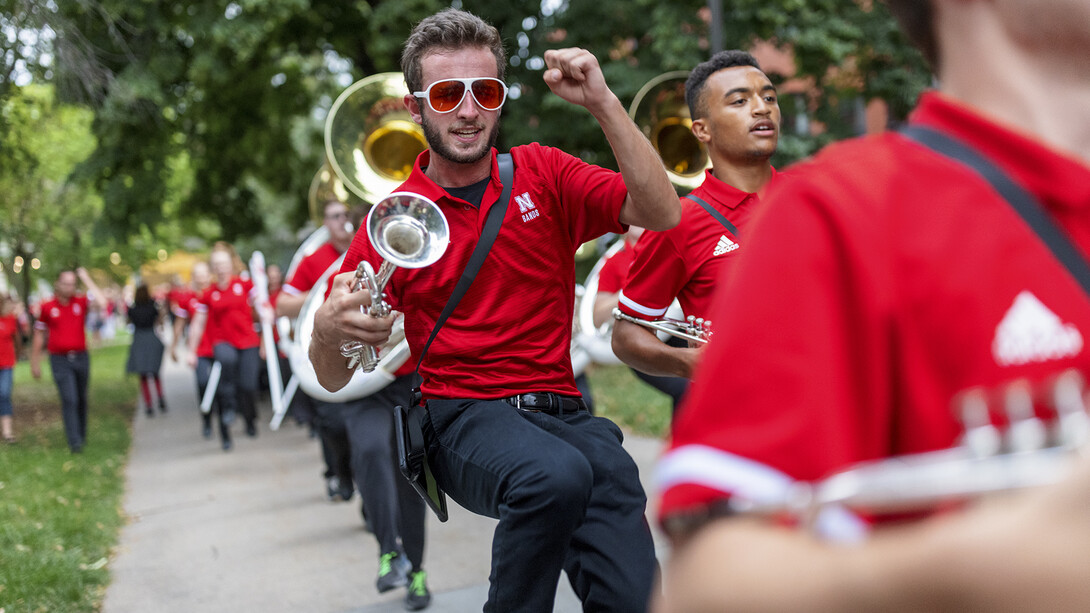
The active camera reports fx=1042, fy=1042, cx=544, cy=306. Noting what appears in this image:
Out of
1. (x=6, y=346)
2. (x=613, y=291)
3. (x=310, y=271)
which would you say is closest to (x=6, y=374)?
(x=6, y=346)

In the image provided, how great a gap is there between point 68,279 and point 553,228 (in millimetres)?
10506

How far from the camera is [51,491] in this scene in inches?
350

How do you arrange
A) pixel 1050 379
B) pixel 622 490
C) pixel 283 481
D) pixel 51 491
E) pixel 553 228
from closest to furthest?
pixel 1050 379
pixel 622 490
pixel 553 228
pixel 51 491
pixel 283 481

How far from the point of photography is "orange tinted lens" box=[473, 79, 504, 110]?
3.30 metres

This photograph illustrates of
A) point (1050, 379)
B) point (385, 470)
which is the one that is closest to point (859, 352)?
point (1050, 379)

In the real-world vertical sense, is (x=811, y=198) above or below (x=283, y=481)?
above

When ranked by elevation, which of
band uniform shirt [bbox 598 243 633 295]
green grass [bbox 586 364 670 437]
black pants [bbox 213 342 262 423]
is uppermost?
band uniform shirt [bbox 598 243 633 295]

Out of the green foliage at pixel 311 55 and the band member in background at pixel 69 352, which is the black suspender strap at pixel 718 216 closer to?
the green foliage at pixel 311 55

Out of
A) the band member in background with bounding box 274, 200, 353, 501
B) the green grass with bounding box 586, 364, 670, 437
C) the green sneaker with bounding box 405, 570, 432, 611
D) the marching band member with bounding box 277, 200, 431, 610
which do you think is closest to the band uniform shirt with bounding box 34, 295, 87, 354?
the band member in background with bounding box 274, 200, 353, 501

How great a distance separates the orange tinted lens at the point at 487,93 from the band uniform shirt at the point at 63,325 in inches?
392

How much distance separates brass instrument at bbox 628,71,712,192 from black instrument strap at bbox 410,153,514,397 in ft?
7.85

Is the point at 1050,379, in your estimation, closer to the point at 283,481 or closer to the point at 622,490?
the point at 622,490

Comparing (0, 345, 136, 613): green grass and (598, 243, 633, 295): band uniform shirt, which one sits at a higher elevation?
(598, 243, 633, 295): band uniform shirt

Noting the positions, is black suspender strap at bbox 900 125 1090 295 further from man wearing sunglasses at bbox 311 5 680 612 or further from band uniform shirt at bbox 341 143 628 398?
band uniform shirt at bbox 341 143 628 398
